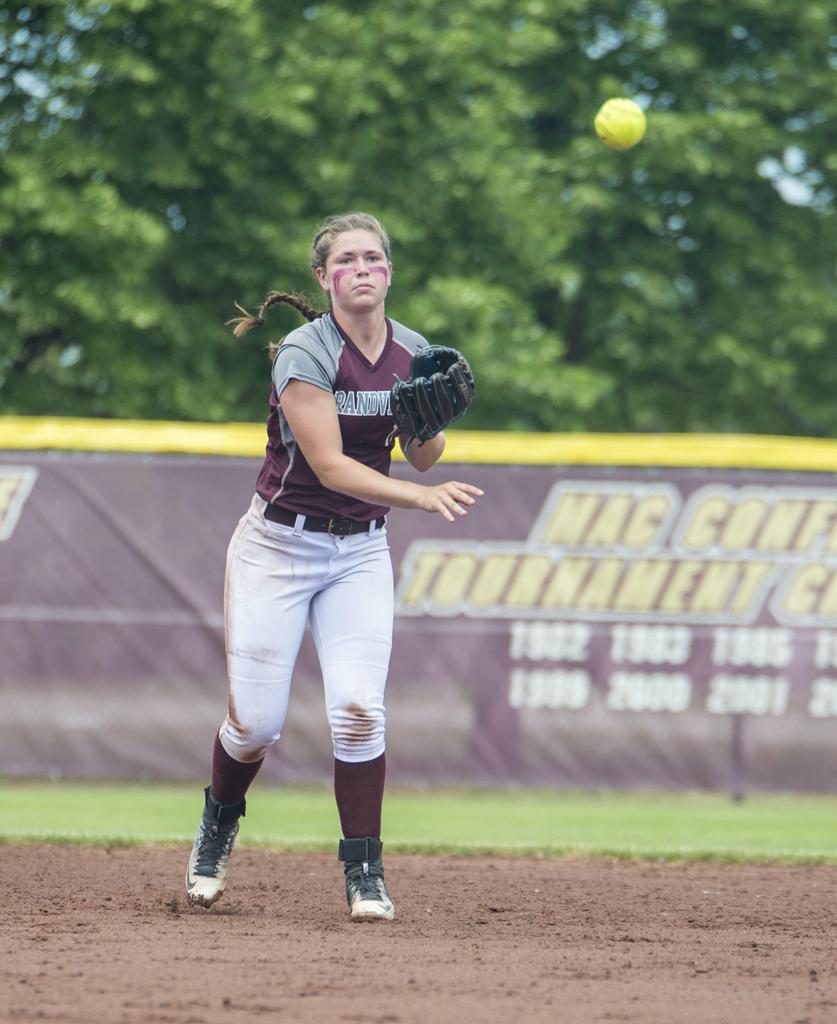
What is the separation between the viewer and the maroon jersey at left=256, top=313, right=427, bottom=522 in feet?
16.7

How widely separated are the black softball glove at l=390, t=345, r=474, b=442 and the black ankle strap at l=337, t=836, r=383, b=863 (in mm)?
1242

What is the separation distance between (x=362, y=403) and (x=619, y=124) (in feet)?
10.6

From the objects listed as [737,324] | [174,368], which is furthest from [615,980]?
[737,324]

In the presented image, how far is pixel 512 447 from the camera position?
10609 mm

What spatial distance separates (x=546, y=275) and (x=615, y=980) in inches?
534

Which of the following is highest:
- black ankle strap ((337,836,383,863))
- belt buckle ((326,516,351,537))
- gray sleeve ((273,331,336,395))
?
gray sleeve ((273,331,336,395))

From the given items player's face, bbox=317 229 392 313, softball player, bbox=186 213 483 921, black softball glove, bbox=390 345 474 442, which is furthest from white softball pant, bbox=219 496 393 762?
player's face, bbox=317 229 392 313

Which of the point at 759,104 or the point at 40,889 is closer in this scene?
the point at 40,889

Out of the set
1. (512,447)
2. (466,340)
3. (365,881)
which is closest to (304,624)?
(365,881)

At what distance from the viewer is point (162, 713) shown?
34.1 ft

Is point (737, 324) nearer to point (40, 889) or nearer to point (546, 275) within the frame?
point (546, 275)

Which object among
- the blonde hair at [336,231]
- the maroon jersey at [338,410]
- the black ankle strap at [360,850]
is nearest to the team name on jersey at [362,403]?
the maroon jersey at [338,410]

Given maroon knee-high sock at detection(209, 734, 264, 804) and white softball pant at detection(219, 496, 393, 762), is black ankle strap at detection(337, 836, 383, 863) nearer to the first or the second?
white softball pant at detection(219, 496, 393, 762)

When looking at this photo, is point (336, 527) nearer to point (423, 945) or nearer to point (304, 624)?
point (304, 624)
